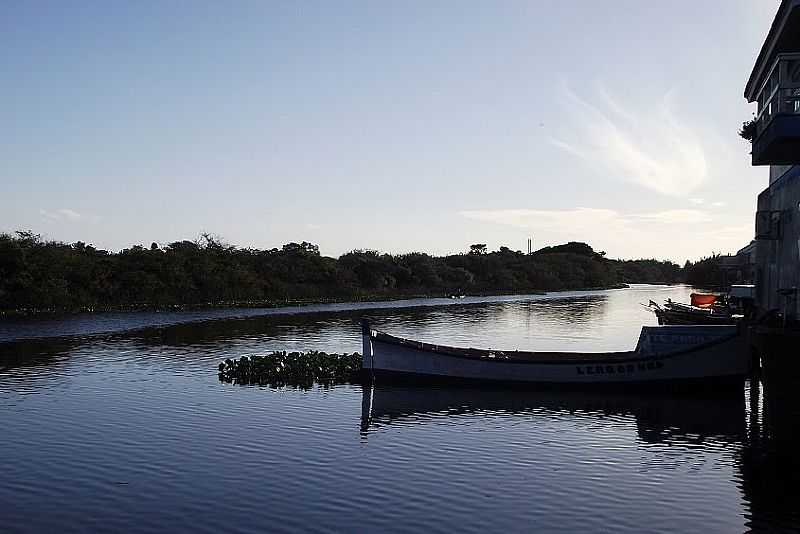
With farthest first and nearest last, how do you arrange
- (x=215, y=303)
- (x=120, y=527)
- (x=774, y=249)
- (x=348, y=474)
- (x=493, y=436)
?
1. (x=215, y=303)
2. (x=774, y=249)
3. (x=493, y=436)
4. (x=348, y=474)
5. (x=120, y=527)

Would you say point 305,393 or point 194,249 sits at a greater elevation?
point 194,249

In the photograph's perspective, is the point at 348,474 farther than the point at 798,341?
No

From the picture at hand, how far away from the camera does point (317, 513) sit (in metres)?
16.7

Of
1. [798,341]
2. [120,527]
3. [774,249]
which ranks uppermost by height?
[774,249]

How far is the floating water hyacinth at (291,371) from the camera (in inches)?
1400

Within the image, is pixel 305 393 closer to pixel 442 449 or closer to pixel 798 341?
pixel 442 449

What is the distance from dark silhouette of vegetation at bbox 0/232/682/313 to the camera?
A: 81062mm

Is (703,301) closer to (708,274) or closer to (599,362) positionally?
(599,362)

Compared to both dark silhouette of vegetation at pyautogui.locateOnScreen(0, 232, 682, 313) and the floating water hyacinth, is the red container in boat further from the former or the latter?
dark silhouette of vegetation at pyautogui.locateOnScreen(0, 232, 682, 313)

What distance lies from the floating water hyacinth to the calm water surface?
48.4 inches

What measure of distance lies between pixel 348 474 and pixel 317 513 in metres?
3.28

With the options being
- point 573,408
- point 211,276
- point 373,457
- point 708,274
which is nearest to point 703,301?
point 573,408

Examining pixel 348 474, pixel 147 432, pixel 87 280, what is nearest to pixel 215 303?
pixel 87 280

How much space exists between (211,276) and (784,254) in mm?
78220
